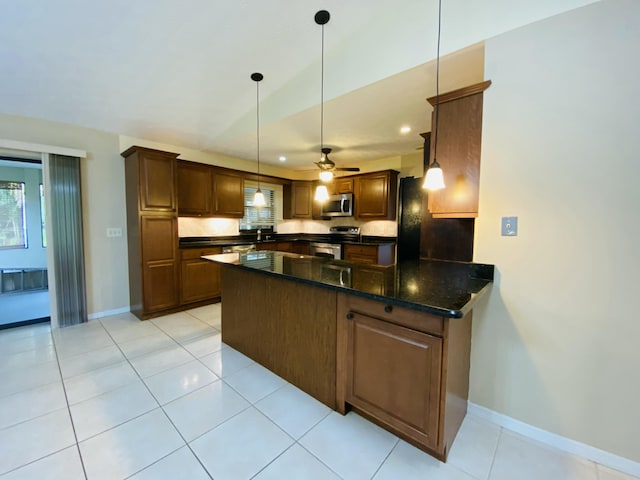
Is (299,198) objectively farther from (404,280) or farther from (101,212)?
(404,280)

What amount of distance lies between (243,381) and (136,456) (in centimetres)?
79

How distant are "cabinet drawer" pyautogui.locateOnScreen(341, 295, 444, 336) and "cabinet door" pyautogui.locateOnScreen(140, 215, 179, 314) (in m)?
2.91

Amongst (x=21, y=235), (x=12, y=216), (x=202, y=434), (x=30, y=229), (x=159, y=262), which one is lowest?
(x=202, y=434)

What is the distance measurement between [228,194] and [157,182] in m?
1.24

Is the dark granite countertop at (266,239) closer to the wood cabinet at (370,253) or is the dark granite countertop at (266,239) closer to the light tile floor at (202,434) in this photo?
the wood cabinet at (370,253)

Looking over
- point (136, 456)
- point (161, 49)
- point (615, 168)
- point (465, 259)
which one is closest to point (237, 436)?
point (136, 456)

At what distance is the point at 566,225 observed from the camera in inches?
57.9

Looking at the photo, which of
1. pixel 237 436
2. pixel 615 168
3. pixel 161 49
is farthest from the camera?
pixel 161 49

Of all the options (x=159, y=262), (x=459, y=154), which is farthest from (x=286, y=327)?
(x=159, y=262)

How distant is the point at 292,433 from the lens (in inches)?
62.9

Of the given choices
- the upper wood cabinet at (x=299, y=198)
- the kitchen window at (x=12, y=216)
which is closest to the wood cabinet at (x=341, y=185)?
the upper wood cabinet at (x=299, y=198)

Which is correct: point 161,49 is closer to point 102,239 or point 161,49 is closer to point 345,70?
point 345,70

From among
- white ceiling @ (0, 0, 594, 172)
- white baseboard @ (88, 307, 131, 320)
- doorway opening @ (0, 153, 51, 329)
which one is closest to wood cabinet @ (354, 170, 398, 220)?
white ceiling @ (0, 0, 594, 172)

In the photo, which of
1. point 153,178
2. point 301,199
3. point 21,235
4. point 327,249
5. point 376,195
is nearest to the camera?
point 153,178
